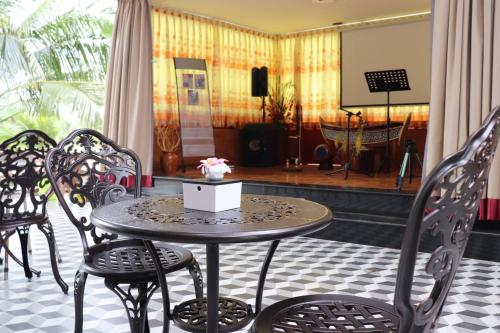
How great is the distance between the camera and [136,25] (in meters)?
6.02

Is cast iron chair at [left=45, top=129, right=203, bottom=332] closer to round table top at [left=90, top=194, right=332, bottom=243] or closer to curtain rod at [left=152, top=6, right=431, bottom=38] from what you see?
round table top at [left=90, top=194, right=332, bottom=243]

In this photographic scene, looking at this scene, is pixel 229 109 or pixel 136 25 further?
pixel 229 109

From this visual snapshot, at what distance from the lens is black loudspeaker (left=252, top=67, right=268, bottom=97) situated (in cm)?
806

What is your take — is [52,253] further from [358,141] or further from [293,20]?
[293,20]

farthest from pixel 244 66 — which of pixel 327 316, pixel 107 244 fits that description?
pixel 327 316

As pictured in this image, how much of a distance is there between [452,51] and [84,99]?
523 cm

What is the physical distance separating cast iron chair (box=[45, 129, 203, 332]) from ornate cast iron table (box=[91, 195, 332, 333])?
0.46ft

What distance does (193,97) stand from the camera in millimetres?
7023

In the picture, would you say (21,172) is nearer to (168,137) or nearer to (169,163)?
(169,163)

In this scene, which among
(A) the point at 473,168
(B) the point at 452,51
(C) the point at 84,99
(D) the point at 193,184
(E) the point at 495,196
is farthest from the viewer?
(C) the point at 84,99

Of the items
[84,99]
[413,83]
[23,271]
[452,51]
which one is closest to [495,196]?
[452,51]

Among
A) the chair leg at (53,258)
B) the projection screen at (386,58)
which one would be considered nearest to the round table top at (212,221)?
the chair leg at (53,258)

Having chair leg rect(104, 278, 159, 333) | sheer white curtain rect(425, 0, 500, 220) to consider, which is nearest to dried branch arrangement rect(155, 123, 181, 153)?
sheer white curtain rect(425, 0, 500, 220)

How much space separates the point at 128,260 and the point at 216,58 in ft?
20.7
